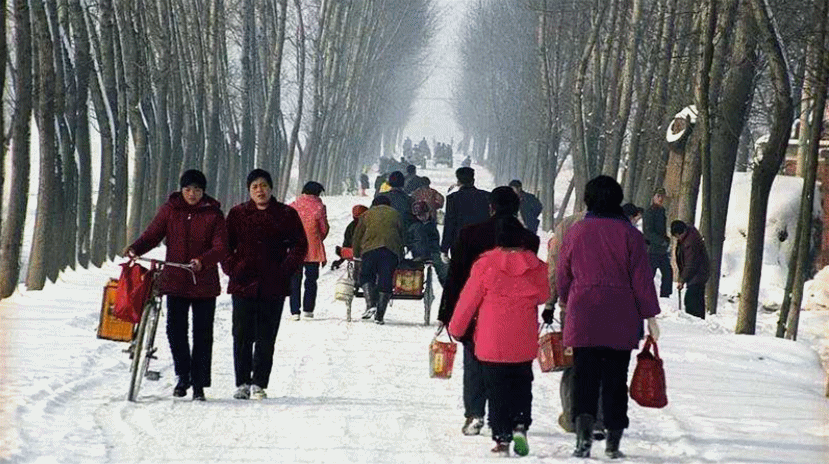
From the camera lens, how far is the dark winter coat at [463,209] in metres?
15.9

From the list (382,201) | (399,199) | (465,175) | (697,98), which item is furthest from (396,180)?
(697,98)

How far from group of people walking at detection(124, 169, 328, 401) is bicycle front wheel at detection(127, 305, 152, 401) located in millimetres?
219

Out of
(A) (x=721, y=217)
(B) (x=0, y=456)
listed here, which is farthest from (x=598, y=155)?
(B) (x=0, y=456)

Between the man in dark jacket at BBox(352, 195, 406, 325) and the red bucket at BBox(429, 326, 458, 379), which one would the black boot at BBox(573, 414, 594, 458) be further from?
the man in dark jacket at BBox(352, 195, 406, 325)

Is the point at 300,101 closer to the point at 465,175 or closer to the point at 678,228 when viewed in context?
the point at 678,228

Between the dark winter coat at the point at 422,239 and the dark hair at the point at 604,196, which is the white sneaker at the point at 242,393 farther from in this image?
the dark winter coat at the point at 422,239

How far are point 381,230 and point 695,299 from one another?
627cm

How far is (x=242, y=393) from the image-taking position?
11484 millimetres

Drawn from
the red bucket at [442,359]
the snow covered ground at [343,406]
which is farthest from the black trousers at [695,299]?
the red bucket at [442,359]

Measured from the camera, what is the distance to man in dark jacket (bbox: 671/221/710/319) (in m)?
21.2

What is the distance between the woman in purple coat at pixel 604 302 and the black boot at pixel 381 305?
8.81 meters

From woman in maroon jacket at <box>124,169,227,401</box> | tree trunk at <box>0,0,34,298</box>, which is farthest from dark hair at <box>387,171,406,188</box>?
woman in maroon jacket at <box>124,169,227,401</box>

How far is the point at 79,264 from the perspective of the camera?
2584cm

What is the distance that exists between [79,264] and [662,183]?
12.1 meters
